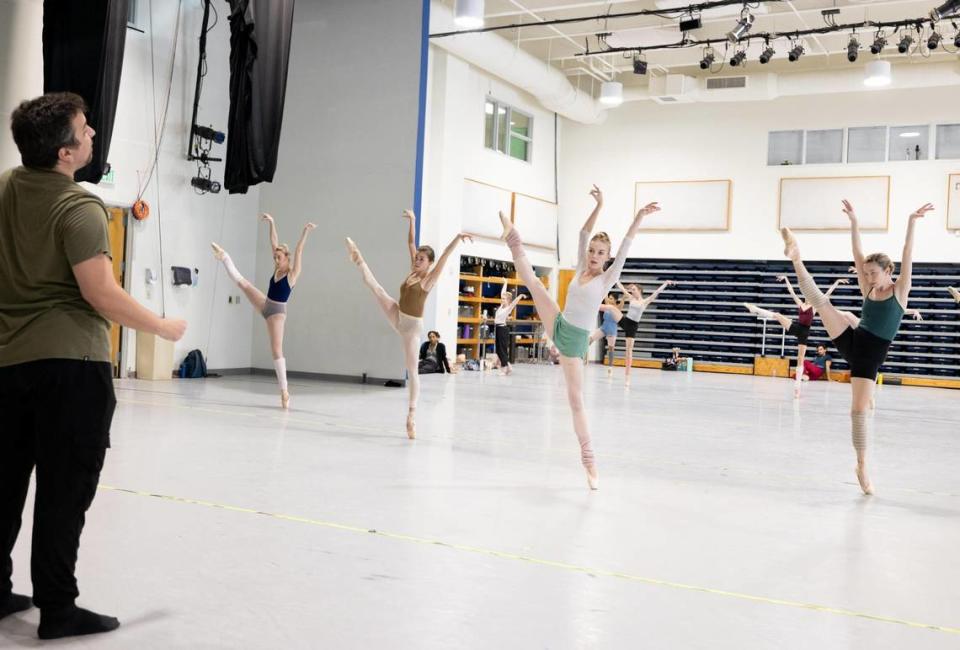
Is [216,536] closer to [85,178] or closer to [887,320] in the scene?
[887,320]

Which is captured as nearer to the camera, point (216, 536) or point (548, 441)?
point (216, 536)

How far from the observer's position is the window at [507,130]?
19.8 meters

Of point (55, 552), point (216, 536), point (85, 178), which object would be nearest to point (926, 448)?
point (216, 536)

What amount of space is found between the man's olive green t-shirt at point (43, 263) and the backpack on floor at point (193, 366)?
10.6 meters

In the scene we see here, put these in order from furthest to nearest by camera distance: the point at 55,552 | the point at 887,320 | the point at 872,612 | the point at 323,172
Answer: the point at 323,172
the point at 887,320
the point at 872,612
the point at 55,552

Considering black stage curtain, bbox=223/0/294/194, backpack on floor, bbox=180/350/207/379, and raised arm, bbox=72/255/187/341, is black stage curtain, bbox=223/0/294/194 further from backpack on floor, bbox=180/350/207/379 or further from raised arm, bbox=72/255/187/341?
raised arm, bbox=72/255/187/341

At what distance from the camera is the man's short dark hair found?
2.70m

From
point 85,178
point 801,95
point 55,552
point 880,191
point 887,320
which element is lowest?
point 55,552

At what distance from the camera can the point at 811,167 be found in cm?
2067

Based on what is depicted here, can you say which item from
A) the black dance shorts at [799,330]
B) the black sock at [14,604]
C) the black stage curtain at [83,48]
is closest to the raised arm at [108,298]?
the black sock at [14,604]

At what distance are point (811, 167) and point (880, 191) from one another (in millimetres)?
1650

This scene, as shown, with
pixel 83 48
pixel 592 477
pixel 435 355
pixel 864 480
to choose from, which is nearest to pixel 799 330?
pixel 435 355

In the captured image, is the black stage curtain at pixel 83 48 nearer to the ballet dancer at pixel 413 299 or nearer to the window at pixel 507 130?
the ballet dancer at pixel 413 299

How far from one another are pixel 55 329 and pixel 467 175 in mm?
16278
